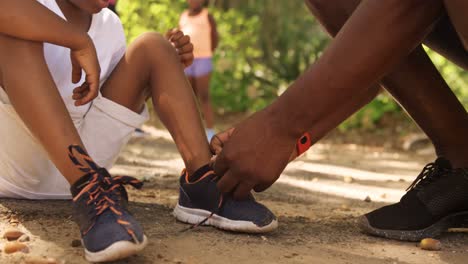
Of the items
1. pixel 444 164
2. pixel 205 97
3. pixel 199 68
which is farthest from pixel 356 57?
pixel 199 68

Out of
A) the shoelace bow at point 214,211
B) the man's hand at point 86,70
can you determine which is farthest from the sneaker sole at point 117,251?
the man's hand at point 86,70

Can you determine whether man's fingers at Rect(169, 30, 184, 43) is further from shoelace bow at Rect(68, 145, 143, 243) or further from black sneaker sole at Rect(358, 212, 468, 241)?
black sneaker sole at Rect(358, 212, 468, 241)

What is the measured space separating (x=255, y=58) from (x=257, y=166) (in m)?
7.39

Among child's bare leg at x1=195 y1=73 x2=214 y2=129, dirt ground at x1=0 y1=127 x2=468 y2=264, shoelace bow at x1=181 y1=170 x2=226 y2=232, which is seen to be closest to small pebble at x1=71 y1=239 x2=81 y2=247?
dirt ground at x1=0 y1=127 x2=468 y2=264

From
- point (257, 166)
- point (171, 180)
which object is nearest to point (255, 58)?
point (171, 180)

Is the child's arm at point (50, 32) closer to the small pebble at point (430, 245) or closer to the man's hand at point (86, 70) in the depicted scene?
the man's hand at point (86, 70)

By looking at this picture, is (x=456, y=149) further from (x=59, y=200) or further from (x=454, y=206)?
(x=59, y=200)

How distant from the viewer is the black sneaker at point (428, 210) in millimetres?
2424

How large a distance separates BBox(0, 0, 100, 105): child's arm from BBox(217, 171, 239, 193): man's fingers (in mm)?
486

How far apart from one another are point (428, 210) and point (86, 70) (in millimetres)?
1198

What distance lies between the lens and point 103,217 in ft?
6.56

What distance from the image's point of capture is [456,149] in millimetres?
2488

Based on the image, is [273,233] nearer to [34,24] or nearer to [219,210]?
[219,210]

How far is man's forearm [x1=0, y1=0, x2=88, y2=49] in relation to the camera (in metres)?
2.13
